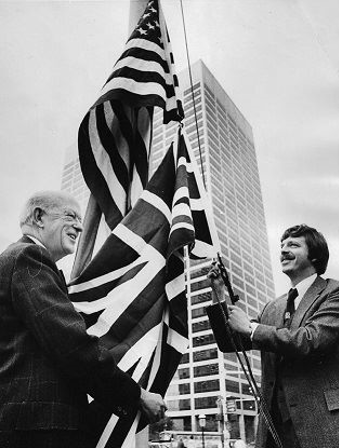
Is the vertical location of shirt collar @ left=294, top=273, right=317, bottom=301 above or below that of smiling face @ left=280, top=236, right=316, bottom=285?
below

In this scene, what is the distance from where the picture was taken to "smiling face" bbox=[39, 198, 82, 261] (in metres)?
1.85

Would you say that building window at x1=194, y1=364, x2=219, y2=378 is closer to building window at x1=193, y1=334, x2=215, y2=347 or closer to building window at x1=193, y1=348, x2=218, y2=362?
building window at x1=193, y1=348, x2=218, y2=362

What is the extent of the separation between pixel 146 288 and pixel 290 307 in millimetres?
900

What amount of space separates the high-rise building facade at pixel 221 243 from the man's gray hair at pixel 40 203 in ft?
154

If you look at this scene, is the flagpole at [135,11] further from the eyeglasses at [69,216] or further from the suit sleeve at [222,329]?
the suit sleeve at [222,329]

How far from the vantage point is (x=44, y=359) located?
1.46 meters

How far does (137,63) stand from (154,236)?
5.13ft

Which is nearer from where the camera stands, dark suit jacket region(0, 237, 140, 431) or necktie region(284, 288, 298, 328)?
dark suit jacket region(0, 237, 140, 431)

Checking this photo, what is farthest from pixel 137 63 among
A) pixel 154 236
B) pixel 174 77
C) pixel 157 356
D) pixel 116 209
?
pixel 157 356

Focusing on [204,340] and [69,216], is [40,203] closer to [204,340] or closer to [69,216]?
[69,216]

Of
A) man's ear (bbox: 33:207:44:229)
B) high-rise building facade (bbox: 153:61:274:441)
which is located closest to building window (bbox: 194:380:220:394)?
high-rise building facade (bbox: 153:61:274:441)

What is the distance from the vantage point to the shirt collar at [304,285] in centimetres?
234

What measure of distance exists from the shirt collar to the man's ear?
1.57 m

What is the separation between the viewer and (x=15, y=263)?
5.00ft
